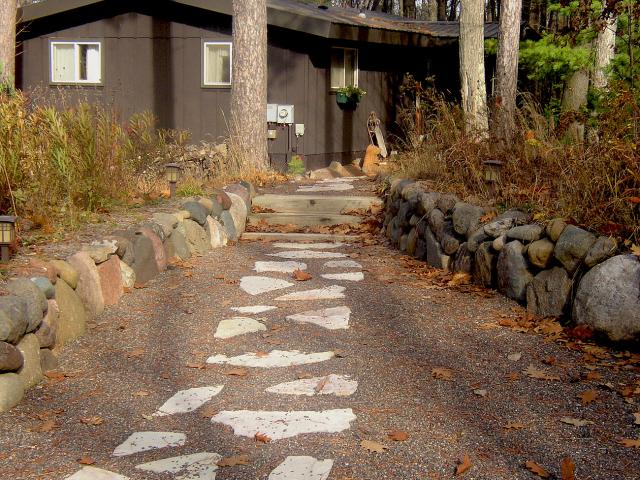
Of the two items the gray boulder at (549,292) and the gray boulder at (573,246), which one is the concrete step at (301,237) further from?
the gray boulder at (573,246)

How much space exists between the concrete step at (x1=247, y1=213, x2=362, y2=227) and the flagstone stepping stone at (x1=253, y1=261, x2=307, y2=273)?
2.04 metres

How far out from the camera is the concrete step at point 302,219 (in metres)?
9.61

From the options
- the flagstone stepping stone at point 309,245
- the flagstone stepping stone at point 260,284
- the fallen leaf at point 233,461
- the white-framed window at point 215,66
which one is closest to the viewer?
the fallen leaf at point 233,461

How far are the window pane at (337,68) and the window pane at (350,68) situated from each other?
95 millimetres

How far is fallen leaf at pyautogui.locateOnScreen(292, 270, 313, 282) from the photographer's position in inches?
272

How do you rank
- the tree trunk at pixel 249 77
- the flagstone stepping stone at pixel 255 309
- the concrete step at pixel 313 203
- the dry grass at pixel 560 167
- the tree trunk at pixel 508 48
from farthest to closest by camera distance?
1. the tree trunk at pixel 249 77
2. the tree trunk at pixel 508 48
3. the concrete step at pixel 313 203
4. the flagstone stepping stone at pixel 255 309
5. the dry grass at pixel 560 167

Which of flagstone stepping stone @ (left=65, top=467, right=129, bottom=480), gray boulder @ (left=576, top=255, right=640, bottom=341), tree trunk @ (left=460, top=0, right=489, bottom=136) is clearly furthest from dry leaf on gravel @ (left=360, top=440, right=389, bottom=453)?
tree trunk @ (left=460, top=0, right=489, bottom=136)

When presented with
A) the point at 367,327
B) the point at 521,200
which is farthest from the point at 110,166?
the point at 521,200

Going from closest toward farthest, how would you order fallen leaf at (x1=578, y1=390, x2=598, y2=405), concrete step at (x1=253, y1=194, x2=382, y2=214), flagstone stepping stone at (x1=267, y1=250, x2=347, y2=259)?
fallen leaf at (x1=578, y1=390, x2=598, y2=405) → flagstone stepping stone at (x1=267, y1=250, x2=347, y2=259) → concrete step at (x1=253, y1=194, x2=382, y2=214)

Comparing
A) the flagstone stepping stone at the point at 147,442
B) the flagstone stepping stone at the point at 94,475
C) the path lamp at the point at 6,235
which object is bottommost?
the flagstone stepping stone at the point at 94,475

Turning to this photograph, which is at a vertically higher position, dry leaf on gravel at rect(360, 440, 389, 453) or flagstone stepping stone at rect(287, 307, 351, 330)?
flagstone stepping stone at rect(287, 307, 351, 330)

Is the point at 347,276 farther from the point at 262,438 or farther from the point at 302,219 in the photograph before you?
the point at 262,438

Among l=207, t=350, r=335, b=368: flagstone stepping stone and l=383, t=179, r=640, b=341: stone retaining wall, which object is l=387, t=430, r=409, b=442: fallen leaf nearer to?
l=207, t=350, r=335, b=368: flagstone stepping stone

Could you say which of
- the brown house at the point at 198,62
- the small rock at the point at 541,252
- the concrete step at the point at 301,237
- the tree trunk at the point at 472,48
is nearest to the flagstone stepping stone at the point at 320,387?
the small rock at the point at 541,252
